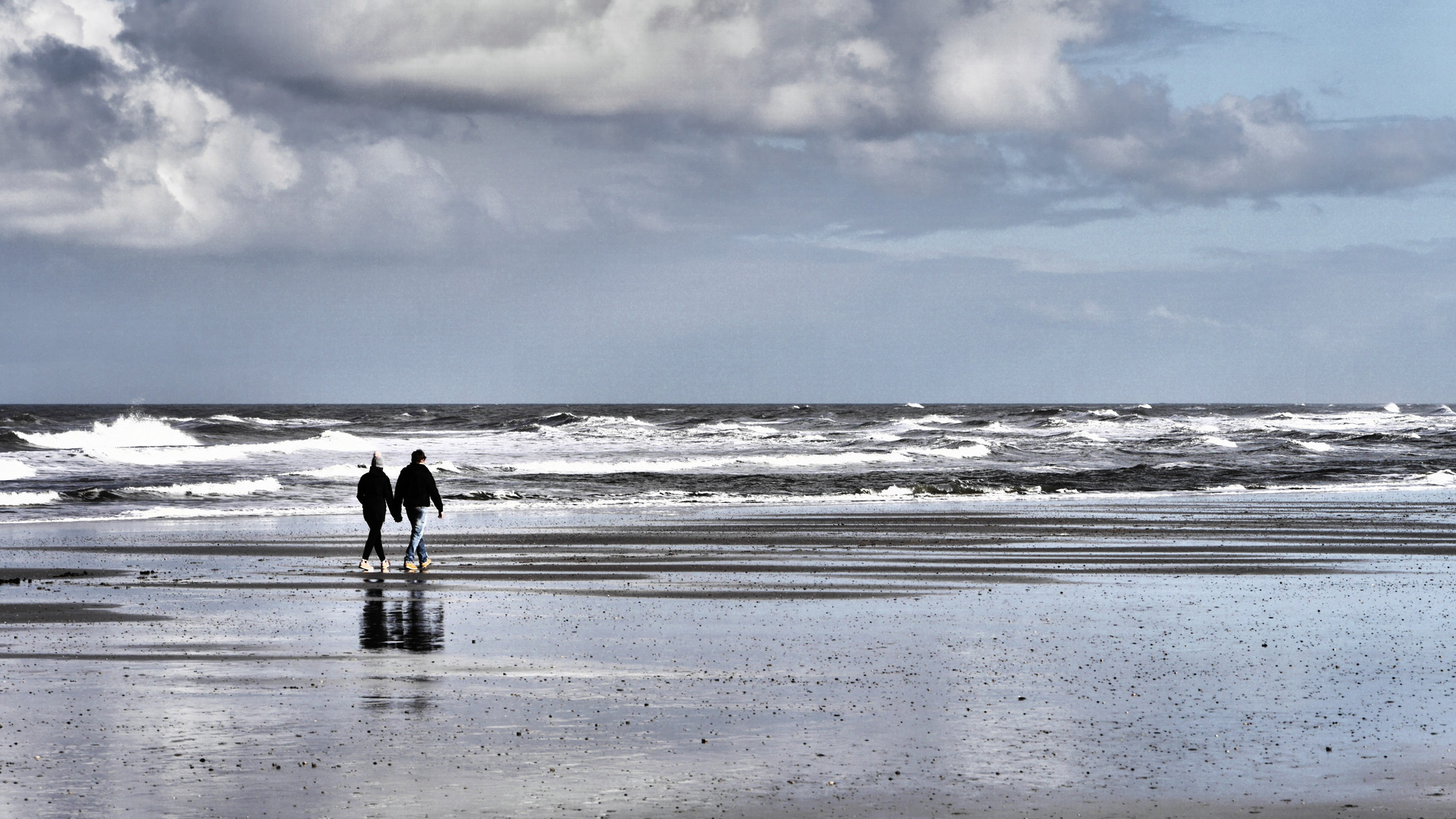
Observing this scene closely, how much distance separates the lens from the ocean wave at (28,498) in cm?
3132

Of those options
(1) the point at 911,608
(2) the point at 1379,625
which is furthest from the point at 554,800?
(2) the point at 1379,625

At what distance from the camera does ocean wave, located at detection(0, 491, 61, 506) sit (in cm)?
3132

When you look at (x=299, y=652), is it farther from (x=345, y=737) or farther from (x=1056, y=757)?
(x=1056, y=757)

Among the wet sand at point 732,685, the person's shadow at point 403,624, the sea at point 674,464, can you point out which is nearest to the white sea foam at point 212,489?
the sea at point 674,464

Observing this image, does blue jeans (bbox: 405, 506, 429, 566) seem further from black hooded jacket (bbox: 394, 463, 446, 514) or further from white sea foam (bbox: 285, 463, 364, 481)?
white sea foam (bbox: 285, 463, 364, 481)

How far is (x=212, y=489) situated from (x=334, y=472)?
6.61m

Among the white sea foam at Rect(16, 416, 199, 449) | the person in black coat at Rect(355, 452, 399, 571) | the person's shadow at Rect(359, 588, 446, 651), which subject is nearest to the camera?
the person's shadow at Rect(359, 588, 446, 651)

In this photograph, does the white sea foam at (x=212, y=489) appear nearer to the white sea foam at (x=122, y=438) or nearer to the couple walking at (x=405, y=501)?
the couple walking at (x=405, y=501)

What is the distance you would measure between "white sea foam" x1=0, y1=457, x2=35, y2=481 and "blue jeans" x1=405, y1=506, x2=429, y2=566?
2477 centimetres

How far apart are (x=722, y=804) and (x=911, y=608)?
7521mm

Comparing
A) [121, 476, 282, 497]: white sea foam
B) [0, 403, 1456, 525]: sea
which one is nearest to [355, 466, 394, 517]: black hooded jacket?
[0, 403, 1456, 525]: sea

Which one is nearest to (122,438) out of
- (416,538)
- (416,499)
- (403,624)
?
(416,499)

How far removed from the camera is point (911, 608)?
1423cm

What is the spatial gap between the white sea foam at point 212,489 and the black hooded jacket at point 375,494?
1574 centimetres
